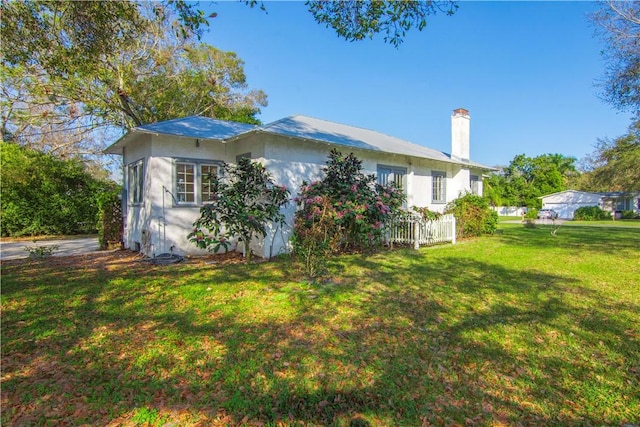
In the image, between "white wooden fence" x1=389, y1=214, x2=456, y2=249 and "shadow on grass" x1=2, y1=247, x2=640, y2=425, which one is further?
"white wooden fence" x1=389, y1=214, x2=456, y2=249

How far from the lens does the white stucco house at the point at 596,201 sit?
43.2 meters

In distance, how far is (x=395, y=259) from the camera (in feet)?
29.4

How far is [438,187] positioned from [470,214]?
6.31ft

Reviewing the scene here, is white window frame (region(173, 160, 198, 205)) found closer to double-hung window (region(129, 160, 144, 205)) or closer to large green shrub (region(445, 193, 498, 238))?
double-hung window (region(129, 160, 144, 205))

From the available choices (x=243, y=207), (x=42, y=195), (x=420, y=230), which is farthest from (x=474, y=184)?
(x=42, y=195)

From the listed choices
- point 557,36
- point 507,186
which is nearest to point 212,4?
point 557,36

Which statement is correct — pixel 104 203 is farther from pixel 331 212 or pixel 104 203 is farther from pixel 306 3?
pixel 306 3

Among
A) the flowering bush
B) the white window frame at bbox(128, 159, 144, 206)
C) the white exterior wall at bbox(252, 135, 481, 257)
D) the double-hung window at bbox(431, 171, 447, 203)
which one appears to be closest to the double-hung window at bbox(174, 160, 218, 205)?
the white window frame at bbox(128, 159, 144, 206)

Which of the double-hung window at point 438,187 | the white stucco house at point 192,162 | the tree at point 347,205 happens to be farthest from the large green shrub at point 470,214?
the tree at point 347,205

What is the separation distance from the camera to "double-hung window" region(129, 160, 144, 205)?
32.8 feet

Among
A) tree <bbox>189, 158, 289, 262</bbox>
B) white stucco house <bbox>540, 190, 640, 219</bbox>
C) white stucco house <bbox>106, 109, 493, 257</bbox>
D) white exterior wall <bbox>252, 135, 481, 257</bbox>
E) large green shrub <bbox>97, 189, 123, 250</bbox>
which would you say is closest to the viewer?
tree <bbox>189, 158, 289, 262</bbox>

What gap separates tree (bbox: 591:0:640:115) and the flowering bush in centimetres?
783

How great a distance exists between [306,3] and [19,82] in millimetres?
16522

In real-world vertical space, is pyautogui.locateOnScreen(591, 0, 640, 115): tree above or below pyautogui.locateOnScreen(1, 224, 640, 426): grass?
above
